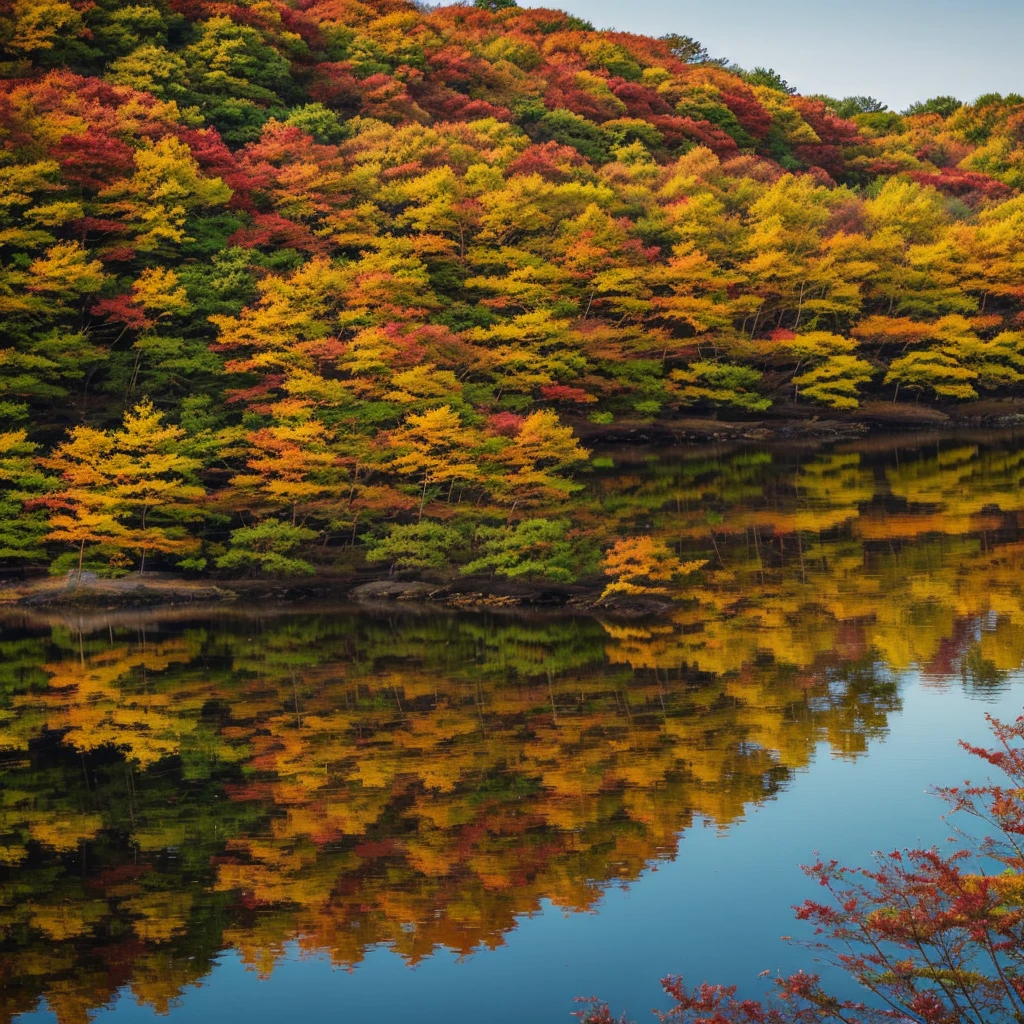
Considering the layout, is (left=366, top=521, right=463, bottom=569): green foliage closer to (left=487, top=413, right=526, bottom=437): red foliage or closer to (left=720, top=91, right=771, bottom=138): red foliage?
(left=487, top=413, right=526, bottom=437): red foliage

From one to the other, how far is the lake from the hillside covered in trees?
2517 mm

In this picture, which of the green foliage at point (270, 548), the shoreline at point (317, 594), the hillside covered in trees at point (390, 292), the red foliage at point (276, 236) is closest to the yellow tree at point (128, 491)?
the hillside covered in trees at point (390, 292)

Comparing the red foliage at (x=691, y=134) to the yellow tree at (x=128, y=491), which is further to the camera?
the red foliage at (x=691, y=134)

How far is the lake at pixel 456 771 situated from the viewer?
28.7 feet

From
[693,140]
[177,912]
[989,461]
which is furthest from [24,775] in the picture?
[693,140]

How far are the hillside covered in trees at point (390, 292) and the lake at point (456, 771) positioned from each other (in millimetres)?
2517

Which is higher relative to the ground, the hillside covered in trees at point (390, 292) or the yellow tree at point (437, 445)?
the hillside covered in trees at point (390, 292)

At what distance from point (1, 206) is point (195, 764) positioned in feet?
54.3

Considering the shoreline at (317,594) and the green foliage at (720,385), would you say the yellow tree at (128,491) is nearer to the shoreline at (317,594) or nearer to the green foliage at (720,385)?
the shoreline at (317,594)

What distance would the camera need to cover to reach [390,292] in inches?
1080

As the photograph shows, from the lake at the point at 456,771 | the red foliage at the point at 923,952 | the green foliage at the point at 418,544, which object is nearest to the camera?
the red foliage at the point at 923,952

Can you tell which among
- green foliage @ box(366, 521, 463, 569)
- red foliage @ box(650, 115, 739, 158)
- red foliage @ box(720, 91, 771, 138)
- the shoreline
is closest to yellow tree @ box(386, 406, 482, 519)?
green foliage @ box(366, 521, 463, 569)

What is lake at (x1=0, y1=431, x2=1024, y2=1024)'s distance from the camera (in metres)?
8.76

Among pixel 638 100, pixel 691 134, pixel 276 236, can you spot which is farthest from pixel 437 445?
pixel 638 100
